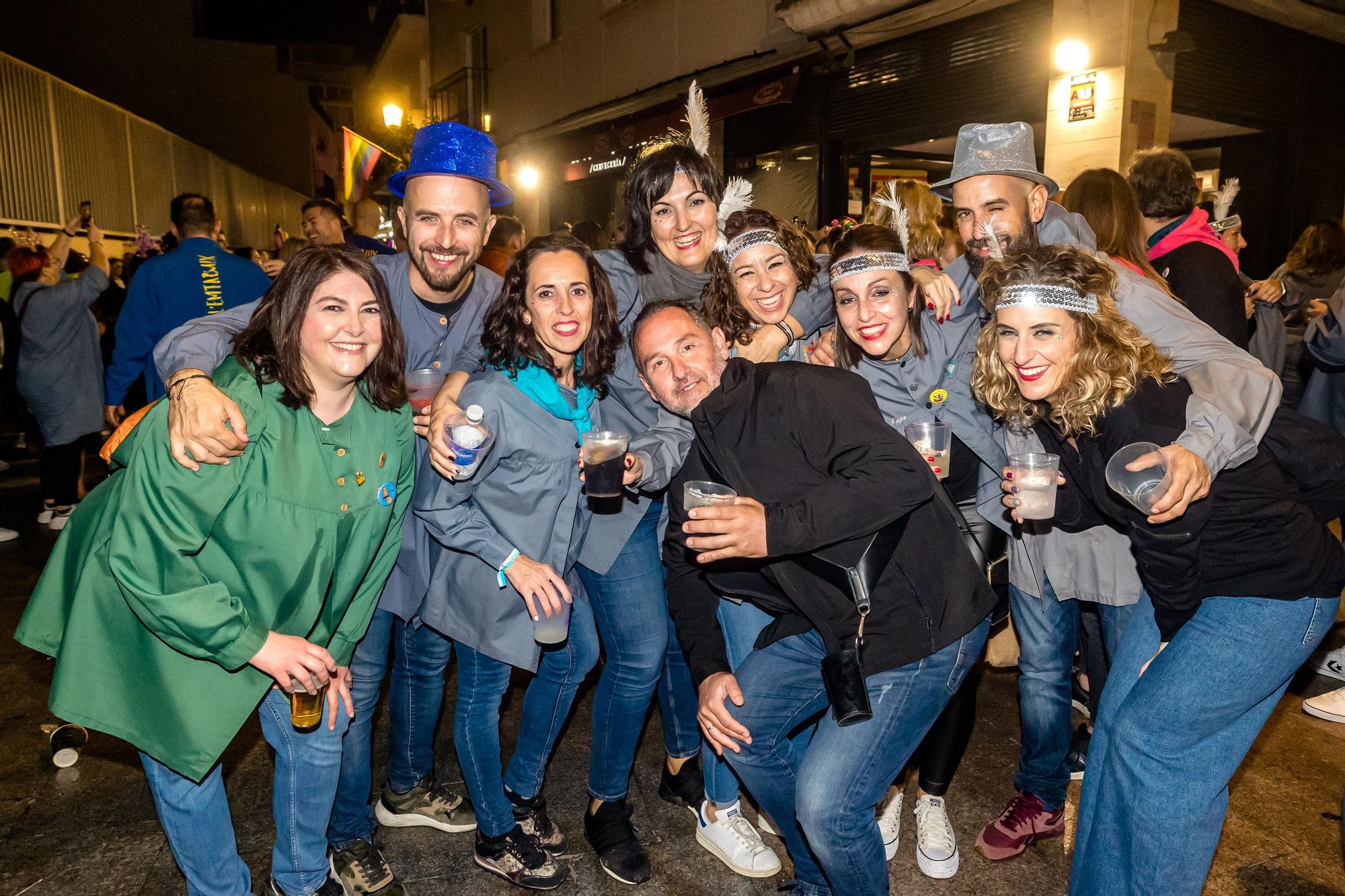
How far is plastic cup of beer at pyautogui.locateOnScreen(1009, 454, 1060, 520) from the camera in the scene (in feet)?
7.98

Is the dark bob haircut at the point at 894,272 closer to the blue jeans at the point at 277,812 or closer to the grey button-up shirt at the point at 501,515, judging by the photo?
the grey button-up shirt at the point at 501,515

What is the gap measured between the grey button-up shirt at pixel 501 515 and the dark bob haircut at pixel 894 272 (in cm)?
101

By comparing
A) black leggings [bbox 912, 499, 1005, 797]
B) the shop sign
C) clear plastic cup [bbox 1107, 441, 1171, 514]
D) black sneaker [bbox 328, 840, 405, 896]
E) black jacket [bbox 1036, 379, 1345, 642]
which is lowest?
black sneaker [bbox 328, 840, 405, 896]

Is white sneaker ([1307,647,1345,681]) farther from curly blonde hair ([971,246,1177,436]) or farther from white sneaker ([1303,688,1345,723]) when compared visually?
curly blonde hair ([971,246,1177,436])

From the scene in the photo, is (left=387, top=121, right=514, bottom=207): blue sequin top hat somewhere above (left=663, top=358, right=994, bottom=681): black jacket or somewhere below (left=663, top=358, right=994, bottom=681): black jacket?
above

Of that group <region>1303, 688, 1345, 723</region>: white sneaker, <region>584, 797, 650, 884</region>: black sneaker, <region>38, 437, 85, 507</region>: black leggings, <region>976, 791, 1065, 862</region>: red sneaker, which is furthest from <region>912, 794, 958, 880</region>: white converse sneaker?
<region>38, 437, 85, 507</region>: black leggings

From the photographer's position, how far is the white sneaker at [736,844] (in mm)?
2938

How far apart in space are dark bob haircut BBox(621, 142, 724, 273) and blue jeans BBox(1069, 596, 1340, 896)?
220 centimetres

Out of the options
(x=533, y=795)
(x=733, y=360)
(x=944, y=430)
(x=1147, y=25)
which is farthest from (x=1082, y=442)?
(x=1147, y=25)

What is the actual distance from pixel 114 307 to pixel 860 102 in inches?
363

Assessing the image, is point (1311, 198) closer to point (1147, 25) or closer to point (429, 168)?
point (1147, 25)

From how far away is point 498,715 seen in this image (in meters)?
2.86

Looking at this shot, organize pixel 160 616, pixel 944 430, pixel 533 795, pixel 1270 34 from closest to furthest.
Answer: pixel 160 616 → pixel 944 430 → pixel 533 795 → pixel 1270 34

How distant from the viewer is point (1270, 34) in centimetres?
895
